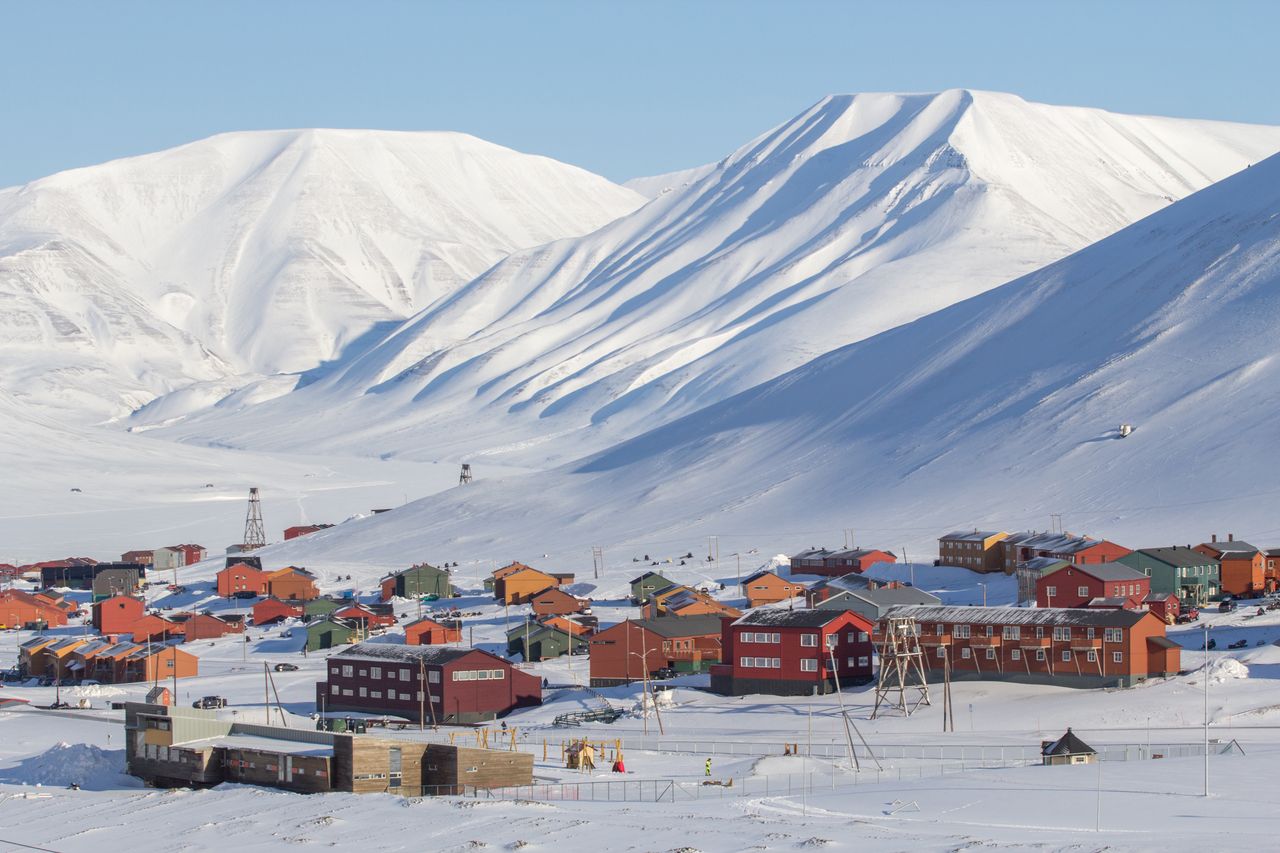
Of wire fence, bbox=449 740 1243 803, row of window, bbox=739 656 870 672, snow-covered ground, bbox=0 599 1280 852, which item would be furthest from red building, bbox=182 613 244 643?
wire fence, bbox=449 740 1243 803

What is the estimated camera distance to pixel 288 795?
3747 cm

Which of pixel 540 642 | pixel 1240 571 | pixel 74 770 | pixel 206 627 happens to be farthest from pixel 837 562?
pixel 74 770

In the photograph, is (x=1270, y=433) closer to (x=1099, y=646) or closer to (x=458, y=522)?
(x=458, y=522)

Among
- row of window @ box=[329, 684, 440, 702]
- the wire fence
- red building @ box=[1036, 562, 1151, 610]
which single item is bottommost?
the wire fence

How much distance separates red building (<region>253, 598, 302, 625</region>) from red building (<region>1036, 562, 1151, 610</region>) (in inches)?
1405

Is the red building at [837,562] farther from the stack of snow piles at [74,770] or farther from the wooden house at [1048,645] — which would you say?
the stack of snow piles at [74,770]

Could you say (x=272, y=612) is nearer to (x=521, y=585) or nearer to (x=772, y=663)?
(x=521, y=585)

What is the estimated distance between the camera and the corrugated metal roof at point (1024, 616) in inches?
1967

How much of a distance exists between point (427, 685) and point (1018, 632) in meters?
16.5

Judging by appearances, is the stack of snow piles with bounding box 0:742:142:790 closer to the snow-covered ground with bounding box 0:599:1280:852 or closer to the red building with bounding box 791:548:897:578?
the snow-covered ground with bounding box 0:599:1280:852

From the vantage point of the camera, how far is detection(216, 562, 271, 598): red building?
96.2m

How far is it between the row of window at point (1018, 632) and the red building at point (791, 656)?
3022mm

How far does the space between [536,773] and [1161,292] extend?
111 m

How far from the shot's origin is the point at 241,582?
317 feet
